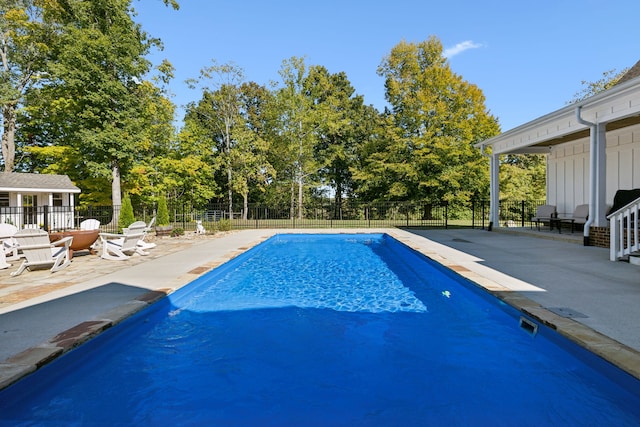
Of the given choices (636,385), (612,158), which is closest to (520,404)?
(636,385)

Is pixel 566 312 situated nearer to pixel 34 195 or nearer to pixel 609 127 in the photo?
pixel 609 127

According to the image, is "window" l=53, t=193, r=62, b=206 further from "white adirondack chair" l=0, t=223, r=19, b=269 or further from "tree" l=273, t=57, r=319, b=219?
"white adirondack chair" l=0, t=223, r=19, b=269

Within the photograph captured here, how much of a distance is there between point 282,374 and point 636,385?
2.55 m

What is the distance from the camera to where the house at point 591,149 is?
8.21 m

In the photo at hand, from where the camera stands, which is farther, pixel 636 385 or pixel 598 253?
pixel 598 253

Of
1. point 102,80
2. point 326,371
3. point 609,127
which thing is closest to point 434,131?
point 609,127

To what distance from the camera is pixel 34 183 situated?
19641mm

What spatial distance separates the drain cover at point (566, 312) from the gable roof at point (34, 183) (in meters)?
23.6

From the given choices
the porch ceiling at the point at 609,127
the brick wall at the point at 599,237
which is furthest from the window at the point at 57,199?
the brick wall at the point at 599,237

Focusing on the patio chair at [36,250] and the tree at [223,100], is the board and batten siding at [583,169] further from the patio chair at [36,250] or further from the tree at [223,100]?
the tree at [223,100]

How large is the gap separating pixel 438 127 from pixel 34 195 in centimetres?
2566

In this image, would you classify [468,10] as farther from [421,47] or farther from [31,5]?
[31,5]

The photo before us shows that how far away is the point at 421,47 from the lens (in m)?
25.2

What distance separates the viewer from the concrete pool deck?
9.52ft
